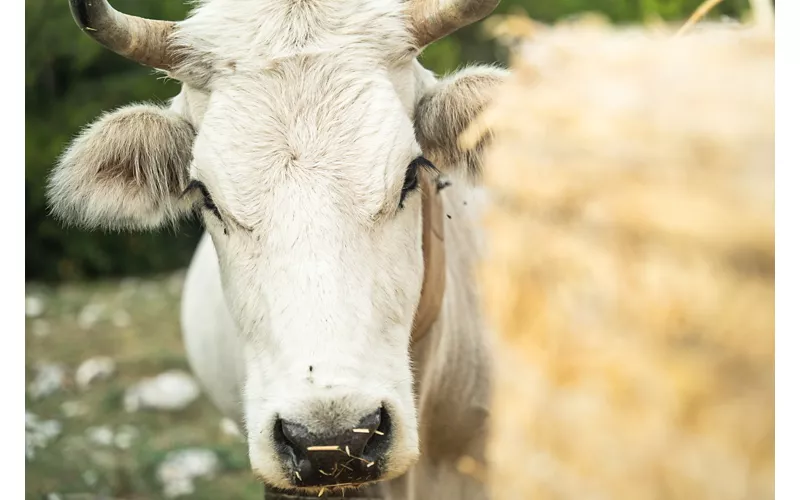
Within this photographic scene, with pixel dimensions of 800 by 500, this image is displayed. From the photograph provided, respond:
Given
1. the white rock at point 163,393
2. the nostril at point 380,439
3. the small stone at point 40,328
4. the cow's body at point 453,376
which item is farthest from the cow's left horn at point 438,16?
the small stone at point 40,328

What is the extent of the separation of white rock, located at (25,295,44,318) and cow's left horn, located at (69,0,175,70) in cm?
353

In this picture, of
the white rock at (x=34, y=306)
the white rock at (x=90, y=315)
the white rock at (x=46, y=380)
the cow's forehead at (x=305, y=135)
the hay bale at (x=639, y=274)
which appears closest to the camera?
the hay bale at (x=639, y=274)

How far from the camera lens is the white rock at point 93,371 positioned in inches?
171

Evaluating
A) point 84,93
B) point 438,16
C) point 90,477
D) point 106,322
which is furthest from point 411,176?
point 84,93

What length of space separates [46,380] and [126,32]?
285 cm

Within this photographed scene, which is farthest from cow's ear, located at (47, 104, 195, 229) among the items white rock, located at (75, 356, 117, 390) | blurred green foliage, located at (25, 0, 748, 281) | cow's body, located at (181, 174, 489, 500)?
white rock, located at (75, 356, 117, 390)

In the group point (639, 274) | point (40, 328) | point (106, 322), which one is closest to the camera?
point (639, 274)

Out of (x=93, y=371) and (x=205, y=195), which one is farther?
(x=93, y=371)

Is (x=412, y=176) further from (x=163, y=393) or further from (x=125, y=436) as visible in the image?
(x=163, y=393)

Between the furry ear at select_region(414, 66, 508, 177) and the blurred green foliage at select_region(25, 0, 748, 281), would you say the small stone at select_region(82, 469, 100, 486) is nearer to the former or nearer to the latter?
the blurred green foliage at select_region(25, 0, 748, 281)

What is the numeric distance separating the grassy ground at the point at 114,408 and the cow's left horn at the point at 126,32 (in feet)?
5.82

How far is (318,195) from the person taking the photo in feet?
5.32

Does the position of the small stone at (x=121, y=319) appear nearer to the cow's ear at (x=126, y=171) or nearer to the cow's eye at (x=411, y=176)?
the cow's ear at (x=126, y=171)

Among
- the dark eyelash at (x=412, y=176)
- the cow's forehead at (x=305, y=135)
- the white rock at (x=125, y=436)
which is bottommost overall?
the white rock at (x=125, y=436)
